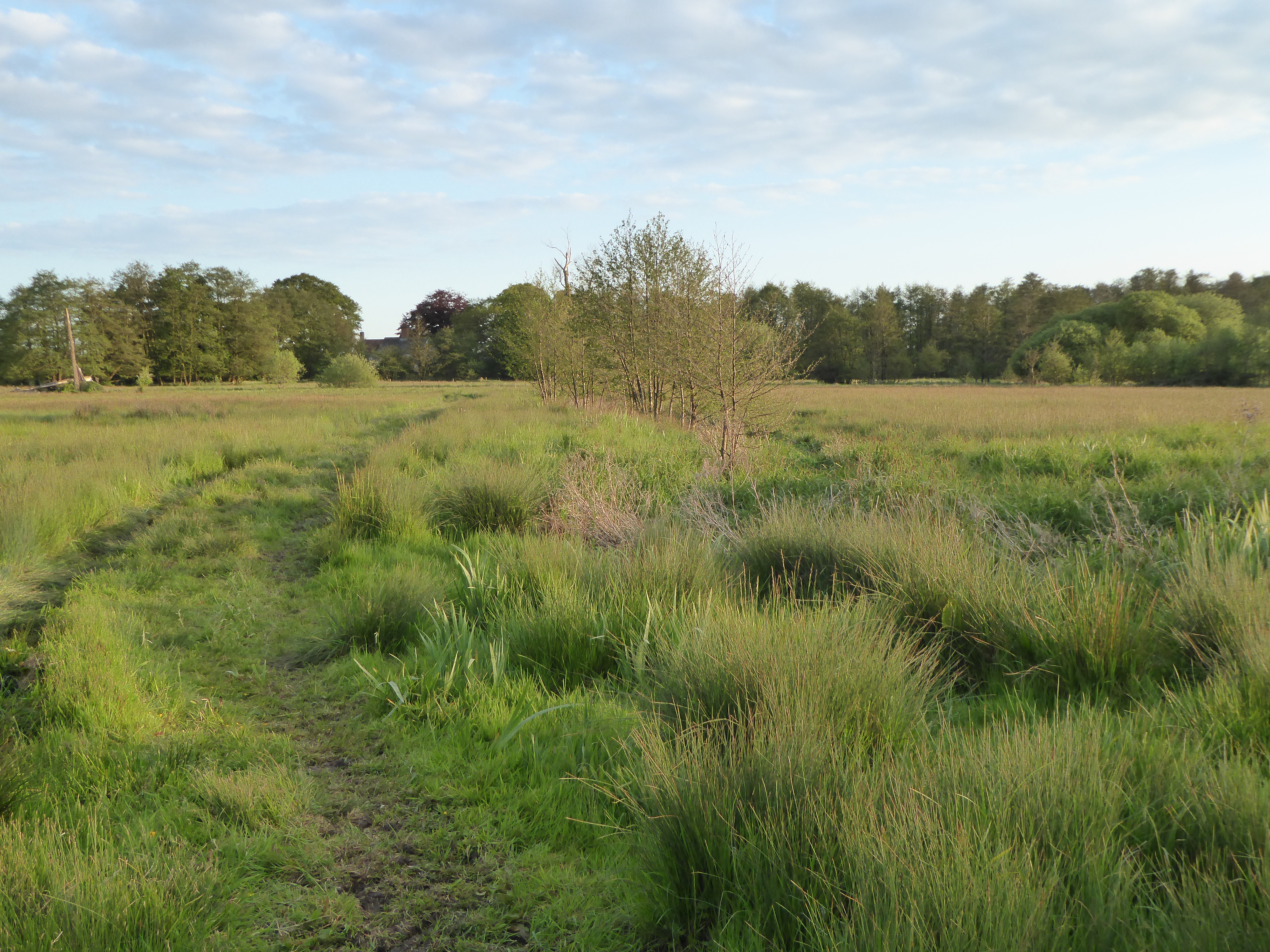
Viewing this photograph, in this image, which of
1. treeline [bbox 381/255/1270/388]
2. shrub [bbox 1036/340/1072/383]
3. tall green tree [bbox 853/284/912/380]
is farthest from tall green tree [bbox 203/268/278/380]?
shrub [bbox 1036/340/1072/383]

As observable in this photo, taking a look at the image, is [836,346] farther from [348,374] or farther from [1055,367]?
[348,374]

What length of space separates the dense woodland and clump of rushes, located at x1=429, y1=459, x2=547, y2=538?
198 inches

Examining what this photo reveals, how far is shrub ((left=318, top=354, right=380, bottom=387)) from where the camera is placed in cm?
5947

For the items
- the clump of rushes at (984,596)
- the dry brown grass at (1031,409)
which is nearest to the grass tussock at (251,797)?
the clump of rushes at (984,596)

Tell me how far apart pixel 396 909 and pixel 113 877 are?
859 mm

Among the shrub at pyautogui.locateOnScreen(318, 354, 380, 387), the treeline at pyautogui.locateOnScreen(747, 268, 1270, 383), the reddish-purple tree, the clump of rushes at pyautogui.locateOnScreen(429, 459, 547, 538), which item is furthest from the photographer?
the reddish-purple tree

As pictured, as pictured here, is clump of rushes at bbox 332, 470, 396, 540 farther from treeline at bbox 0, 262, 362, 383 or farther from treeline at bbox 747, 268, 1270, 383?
treeline at bbox 0, 262, 362, 383

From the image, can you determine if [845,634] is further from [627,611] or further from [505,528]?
[505,528]

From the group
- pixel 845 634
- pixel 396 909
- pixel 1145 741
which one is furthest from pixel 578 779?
Answer: pixel 1145 741

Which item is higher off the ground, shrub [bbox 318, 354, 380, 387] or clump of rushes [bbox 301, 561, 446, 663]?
shrub [bbox 318, 354, 380, 387]

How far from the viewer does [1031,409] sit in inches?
930

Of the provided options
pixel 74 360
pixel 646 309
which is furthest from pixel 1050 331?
pixel 74 360

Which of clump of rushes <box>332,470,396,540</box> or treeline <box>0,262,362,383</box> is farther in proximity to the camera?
treeline <box>0,262,362,383</box>

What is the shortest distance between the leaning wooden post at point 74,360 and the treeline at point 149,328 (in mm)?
600
